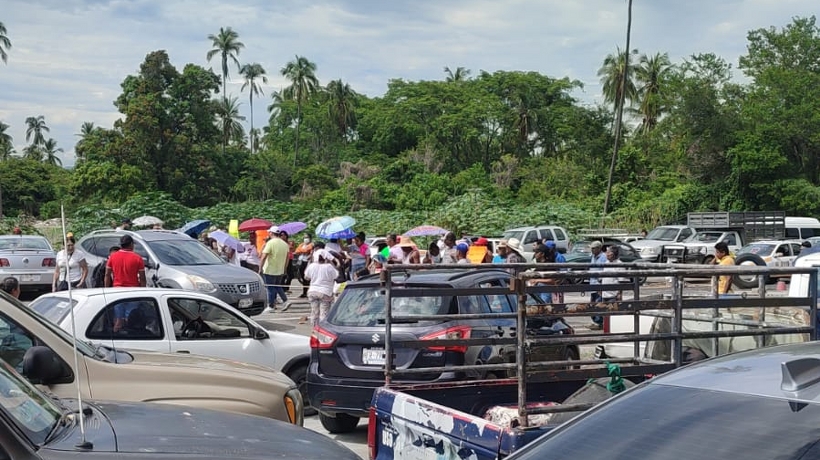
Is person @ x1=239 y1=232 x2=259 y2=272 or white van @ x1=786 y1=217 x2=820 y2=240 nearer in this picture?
person @ x1=239 y1=232 x2=259 y2=272

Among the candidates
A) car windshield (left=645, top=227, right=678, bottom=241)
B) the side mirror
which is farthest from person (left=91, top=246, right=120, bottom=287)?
car windshield (left=645, top=227, right=678, bottom=241)

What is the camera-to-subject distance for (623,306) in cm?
562

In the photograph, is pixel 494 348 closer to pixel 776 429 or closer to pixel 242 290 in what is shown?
pixel 776 429

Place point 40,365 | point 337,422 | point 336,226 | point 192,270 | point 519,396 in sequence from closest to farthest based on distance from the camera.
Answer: point 40,365 → point 519,396 → point 337,422 → point 192,270 → point 336,226

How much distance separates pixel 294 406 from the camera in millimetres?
6254

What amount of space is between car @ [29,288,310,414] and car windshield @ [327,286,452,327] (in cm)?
100

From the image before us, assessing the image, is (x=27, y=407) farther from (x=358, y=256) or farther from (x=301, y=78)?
(x=301, y=78)

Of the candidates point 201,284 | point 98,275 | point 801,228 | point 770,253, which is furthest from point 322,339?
point 801,228

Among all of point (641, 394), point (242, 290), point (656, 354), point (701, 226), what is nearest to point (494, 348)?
point (656, 354)

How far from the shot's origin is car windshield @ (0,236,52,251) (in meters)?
21.5

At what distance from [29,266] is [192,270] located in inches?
255

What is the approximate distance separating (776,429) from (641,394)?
0.68 metres

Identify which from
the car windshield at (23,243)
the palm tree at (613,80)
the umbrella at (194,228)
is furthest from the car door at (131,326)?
the palm tree at (613,80)

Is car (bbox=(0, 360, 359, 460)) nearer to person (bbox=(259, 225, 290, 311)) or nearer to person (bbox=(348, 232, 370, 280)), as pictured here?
person (bbox=(348, 232, 370, 280))
